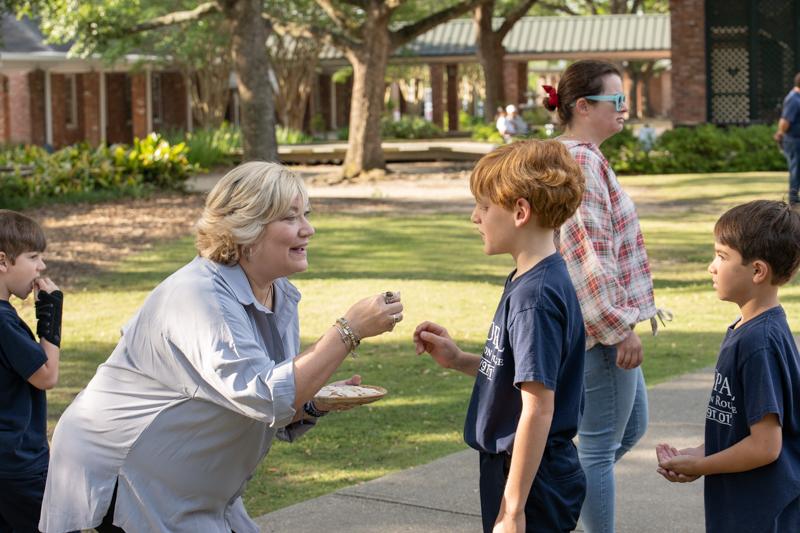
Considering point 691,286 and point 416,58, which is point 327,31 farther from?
point 416,58

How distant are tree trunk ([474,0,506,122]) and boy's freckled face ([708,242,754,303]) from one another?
115ft

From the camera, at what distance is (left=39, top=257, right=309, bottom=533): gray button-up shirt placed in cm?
310

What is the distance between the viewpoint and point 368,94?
26.8 m

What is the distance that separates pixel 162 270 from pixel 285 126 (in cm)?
3289

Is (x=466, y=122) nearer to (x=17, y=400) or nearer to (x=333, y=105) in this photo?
(x=333, y=105)

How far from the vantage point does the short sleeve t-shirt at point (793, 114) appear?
1828 centimetres

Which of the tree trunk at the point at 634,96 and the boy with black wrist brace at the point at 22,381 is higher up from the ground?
the tree trunk at the point at 634,96

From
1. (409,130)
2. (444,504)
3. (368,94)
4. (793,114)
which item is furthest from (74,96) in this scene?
(444,504)

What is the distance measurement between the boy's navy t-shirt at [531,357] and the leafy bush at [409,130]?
45185mm

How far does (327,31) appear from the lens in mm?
26391

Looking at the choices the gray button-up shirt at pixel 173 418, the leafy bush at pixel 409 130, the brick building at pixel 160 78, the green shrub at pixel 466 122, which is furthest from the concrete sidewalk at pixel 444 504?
the green shrub at pixel 466 122

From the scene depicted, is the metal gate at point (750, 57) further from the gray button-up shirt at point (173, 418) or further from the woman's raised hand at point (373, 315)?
the gray button-up shirt at point (173, 418)

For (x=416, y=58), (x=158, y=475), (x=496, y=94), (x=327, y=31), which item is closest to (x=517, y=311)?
(x=158, y=475)

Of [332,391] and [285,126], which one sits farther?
[285,126]
